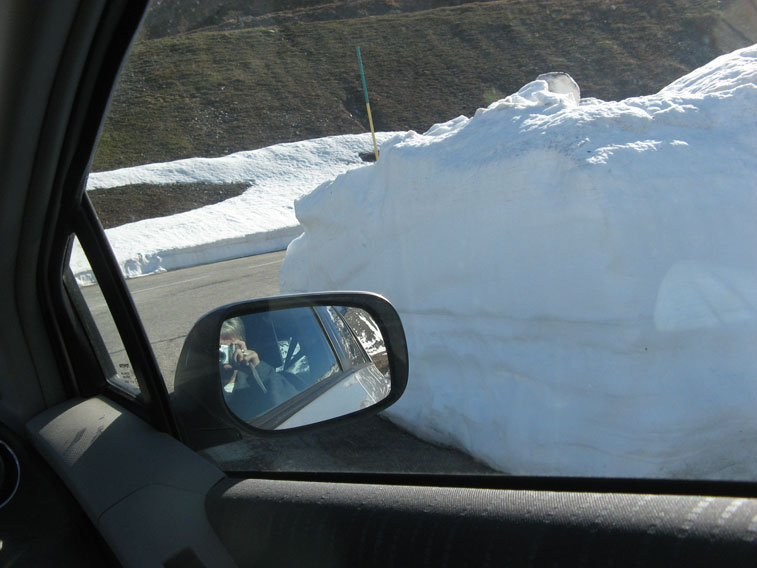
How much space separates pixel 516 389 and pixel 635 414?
1.95 ft

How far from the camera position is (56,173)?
158 centimetres

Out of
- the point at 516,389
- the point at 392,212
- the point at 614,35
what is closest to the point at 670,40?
the point at 614,35

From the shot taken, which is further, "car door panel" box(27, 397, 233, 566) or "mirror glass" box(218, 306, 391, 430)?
"mirror glass" box(218, 306, 391, 430)

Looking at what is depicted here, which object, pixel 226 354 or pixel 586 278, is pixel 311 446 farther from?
pixel 586 278

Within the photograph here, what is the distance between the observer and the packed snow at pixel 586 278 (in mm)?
2660

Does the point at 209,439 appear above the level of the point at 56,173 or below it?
below

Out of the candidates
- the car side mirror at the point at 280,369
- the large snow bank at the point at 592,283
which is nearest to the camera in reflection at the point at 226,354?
the car side mirror at the point at 280,369

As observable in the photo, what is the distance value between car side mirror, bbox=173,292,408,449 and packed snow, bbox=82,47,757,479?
26.6 inches

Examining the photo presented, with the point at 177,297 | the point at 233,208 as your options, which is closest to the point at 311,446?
the point at 177,297

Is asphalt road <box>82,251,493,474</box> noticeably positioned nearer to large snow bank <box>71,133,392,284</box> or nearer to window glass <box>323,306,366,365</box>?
window glass <box>323,306,366,365</box>

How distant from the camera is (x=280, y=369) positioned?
1.94 meters

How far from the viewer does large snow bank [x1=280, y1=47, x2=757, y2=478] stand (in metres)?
2.66

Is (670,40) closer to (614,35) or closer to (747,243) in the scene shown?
Result: (614,35)

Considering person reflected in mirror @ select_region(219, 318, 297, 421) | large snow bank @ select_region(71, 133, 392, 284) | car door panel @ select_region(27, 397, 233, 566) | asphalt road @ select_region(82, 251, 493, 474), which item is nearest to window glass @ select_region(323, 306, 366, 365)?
asphalt road @ select_region(82, 251, 493, 474)
